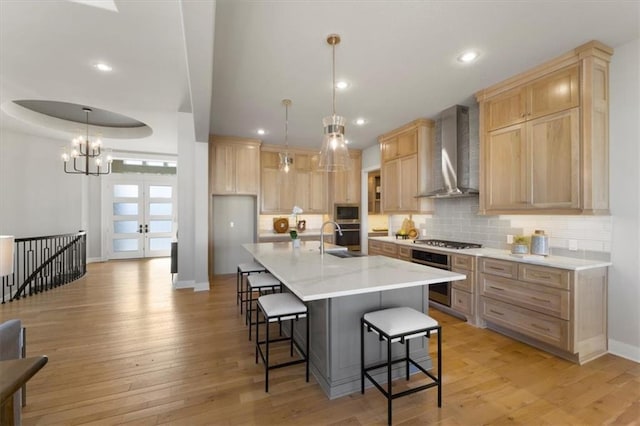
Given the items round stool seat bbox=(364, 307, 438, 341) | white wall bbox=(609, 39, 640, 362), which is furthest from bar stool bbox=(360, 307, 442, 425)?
white wall bbox=(609, 39, 640, 362)

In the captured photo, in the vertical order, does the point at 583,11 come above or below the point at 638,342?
above

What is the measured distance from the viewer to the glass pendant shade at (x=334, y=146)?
255 cm

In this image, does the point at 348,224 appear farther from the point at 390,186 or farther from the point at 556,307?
the point at 556,307

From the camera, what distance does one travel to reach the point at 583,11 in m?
2.06

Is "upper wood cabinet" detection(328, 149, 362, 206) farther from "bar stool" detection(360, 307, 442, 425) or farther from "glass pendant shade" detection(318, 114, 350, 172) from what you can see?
"bar stool" detection(360, 307, 442, 425)

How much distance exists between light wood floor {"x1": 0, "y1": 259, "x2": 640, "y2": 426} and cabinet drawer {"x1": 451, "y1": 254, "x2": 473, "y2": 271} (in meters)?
0.67

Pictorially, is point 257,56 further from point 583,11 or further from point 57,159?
point 57,159

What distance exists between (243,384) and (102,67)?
3537 mm

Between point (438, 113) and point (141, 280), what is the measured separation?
6.02m

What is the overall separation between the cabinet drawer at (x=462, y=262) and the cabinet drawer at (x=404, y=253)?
0.73 meters

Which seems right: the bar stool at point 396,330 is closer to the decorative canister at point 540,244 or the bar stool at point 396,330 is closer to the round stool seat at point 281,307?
the round stool seat at point 281,307

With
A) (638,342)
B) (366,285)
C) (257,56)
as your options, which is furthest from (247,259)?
(638,342)

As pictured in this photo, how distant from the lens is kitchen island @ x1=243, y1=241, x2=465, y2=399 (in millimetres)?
1863

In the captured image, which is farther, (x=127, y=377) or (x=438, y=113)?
(x=438, y=113)
